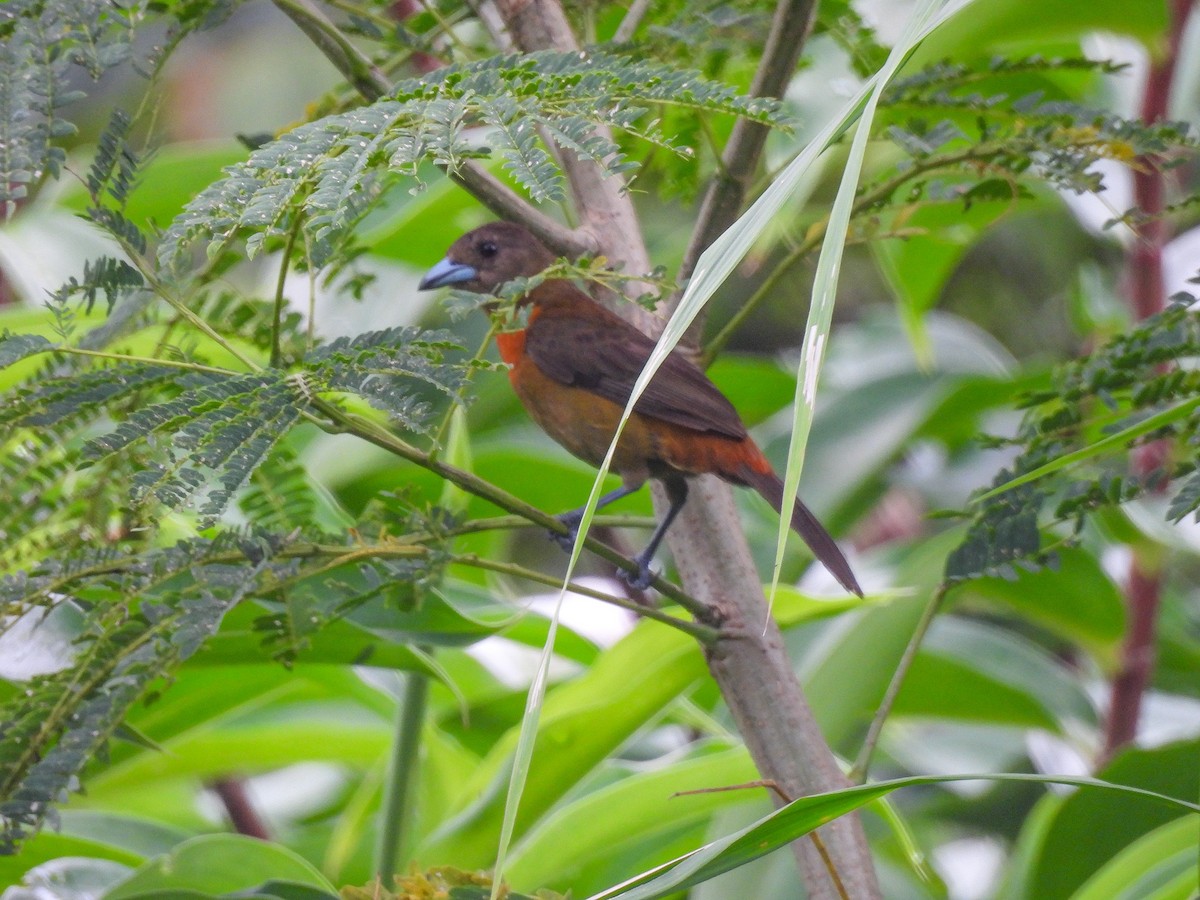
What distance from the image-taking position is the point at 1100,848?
1.95 m

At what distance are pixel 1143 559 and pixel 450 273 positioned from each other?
1649 millimetres

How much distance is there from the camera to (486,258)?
2.52 meters

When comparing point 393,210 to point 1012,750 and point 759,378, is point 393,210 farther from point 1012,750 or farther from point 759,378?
point 1012,750

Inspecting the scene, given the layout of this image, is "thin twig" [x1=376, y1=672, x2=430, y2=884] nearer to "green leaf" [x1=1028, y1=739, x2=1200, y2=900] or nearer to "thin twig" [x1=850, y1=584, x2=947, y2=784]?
"thin twig" [x1=850, y1=584, x2=947, y2=784]

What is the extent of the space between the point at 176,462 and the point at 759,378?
1.99 meters

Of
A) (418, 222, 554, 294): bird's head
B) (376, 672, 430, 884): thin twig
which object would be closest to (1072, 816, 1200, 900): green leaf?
(376, 672, 430, 884): thin twig

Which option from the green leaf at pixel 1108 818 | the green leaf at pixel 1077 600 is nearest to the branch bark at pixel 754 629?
the green leaf at pixel 1108 818

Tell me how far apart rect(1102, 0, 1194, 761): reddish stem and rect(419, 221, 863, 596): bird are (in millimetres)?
1008

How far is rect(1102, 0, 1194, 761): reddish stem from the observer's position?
2637 millimetres

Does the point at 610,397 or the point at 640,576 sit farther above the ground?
the point at 610,397

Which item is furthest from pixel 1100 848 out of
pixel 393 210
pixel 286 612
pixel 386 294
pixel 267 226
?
pixel 386 294

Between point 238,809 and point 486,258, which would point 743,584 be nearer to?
point 486,258

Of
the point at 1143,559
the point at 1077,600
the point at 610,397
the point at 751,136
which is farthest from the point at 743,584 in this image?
the point at 1143,559

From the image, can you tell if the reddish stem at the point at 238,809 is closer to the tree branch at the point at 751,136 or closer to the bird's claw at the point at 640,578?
the bird's claw at the point at 640,578
